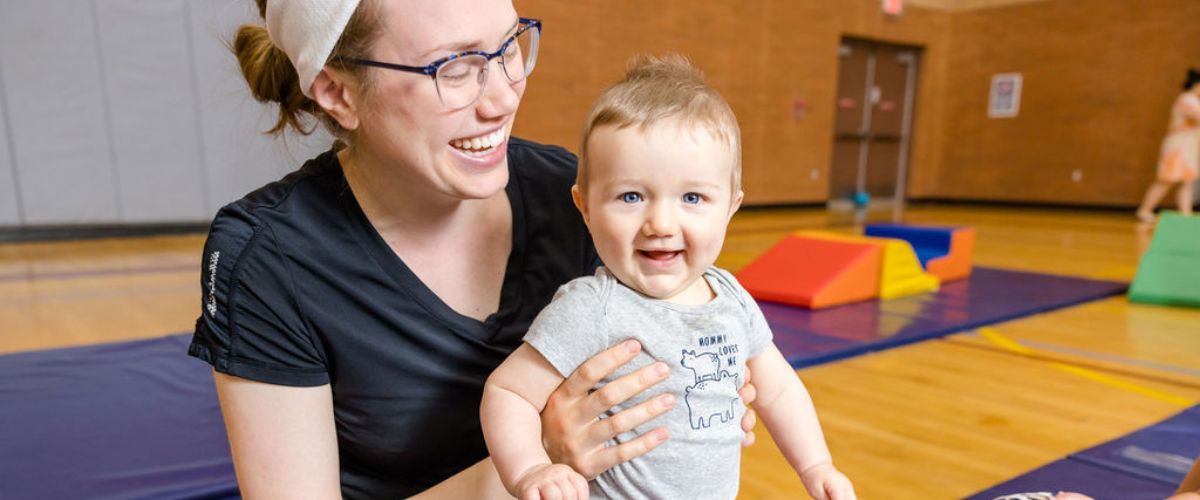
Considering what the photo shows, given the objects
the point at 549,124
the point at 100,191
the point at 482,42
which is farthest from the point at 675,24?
the point at 482,42

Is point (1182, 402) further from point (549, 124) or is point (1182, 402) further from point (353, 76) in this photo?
point (549, 124)

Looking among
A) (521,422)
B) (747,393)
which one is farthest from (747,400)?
(521,422)

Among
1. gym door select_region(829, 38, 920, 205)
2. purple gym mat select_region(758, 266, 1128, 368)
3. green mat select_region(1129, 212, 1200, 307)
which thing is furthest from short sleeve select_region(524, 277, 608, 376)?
gym door select_region(829, 38, 920, 205)

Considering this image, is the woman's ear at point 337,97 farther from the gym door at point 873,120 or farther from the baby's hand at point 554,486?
the gym door at point 873,120

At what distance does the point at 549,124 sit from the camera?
24.2ft

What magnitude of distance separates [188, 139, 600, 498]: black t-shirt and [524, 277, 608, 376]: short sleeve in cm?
17

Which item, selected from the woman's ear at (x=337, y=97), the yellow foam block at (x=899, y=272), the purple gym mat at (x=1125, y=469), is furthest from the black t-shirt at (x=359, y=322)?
the yellow foam block at (x=899, y=272)

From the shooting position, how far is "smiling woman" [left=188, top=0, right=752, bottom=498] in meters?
1.01

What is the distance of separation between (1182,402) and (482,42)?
8.27 feet

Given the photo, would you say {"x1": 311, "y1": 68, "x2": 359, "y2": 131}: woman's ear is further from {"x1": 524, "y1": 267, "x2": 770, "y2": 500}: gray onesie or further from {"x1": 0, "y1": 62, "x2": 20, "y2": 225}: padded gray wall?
{"x1": 0, "y1": 62, "x2": 20, "y2": 225}: padded gray wall

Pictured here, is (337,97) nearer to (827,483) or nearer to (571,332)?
(571,332)

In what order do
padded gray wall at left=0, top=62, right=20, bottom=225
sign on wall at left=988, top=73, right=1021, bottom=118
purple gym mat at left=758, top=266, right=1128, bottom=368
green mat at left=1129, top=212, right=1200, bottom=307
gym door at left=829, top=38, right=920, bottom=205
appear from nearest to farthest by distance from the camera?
1. purple gym mat at left=758, top=266, right=1128, bottom=368
2. green mat at left=1129, top=212, right=1200, bottom=307
3. padded gray wall at left=0, top=62, right=20, bottom=225
4. gym door at left=829, top=38, right=920, bottom=205
5. sign on wall at left=988, top=73, right=1021, bottom=118

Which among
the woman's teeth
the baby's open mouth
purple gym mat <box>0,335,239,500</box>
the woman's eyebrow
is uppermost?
the woman's eyebrow

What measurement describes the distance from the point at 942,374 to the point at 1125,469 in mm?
862
